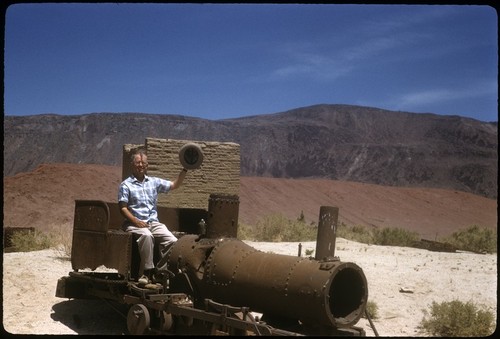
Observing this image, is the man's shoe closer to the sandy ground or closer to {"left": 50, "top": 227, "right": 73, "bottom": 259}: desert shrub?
the sandy ground

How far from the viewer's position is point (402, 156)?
65188 millimetres

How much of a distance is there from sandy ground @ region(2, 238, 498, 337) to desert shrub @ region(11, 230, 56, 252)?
1445 millimetres

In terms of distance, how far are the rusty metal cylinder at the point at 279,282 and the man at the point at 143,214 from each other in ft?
2.19

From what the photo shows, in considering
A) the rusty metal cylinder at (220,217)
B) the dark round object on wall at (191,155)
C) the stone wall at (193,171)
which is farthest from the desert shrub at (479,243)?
the rusty metal cylinder at (220,217)

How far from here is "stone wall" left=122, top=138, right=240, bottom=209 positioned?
1686cm

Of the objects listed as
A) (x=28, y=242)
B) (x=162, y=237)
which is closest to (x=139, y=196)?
(x=162, y=237)

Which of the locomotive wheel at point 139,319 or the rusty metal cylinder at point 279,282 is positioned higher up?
the rusty metal cylinder at point 279,282

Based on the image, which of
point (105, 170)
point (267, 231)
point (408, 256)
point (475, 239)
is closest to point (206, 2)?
point (408, 256)

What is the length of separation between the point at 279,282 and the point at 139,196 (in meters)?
2.63

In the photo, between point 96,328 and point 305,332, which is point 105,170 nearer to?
point 96,328

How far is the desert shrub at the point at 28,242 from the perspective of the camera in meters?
14.4

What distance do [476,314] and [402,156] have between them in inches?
2251

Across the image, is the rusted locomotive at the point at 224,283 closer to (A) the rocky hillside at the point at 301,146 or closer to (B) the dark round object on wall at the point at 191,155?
(B) the dark round object on wall at the point at 191,155

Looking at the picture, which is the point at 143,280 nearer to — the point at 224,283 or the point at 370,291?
the point at 224,283
